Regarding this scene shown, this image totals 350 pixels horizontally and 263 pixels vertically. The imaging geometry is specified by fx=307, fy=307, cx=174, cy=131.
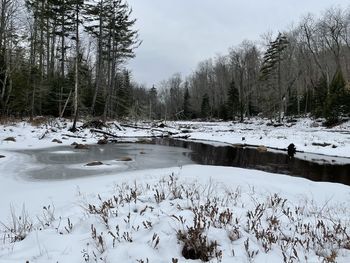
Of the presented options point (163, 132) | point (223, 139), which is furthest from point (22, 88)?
point (223, 139)

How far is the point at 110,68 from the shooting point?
43.5m

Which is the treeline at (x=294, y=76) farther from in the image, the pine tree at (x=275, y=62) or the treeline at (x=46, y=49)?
the treeline at (x=46, y=49)

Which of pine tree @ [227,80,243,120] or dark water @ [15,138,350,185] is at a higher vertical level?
pine tree @ [227,80,243,120]

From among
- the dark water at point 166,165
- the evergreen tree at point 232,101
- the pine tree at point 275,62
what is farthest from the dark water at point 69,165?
the evergreen tree at point 232,101

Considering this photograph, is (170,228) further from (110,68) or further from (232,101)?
(232,101)

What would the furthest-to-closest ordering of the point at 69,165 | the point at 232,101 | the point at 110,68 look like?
the point at 232,101 → the point at 110,68 → the point at 69,165

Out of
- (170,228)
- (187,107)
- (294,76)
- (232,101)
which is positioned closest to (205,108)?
(187,107)

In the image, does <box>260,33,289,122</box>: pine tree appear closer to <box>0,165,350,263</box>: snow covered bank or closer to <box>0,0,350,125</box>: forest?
<box>0,0,350,125</box>: forest

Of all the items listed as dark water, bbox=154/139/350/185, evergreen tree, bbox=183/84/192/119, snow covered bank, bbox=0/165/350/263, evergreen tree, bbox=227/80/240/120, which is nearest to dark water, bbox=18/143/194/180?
dark water, bbox=154/139/350/185

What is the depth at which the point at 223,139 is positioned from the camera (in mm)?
26109

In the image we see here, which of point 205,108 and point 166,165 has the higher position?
point 205,108

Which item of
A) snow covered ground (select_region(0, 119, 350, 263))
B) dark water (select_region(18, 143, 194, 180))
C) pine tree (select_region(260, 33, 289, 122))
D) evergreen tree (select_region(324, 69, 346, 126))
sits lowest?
dark water (select_region(18, 143, 194, 180))

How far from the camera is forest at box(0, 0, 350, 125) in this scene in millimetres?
25094

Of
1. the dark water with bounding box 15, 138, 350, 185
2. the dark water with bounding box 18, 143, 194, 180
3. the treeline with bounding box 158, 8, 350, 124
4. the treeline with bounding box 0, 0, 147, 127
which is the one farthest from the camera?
the treeline with bounding box 158, 8, 350, 124
